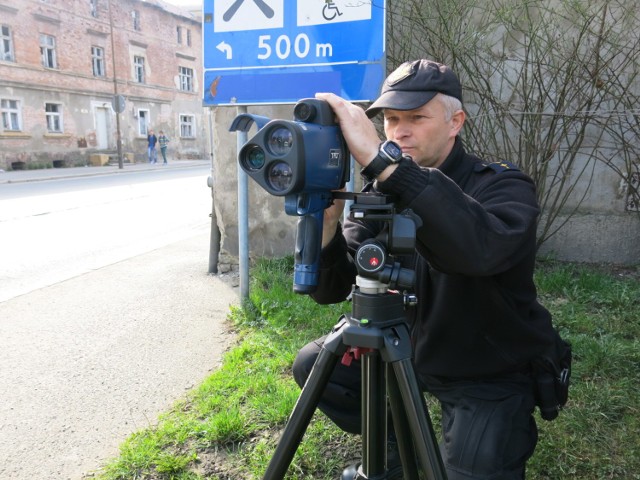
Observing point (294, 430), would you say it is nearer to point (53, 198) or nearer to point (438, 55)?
point (438, 55)

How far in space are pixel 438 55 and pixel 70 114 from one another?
25.7 metres

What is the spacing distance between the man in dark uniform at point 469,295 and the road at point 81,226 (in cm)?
429

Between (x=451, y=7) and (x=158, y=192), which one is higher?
(x=451, y=7)

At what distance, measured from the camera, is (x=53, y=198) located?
496 inches

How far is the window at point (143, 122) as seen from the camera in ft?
101

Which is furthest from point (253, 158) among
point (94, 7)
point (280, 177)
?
point (94, 7)

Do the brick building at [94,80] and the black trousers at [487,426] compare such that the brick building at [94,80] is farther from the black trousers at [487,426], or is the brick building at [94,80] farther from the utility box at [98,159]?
the black trousers at [487,426]

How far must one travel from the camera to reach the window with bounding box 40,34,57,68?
2541 centimetres

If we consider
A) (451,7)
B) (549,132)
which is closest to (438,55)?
(451,7)

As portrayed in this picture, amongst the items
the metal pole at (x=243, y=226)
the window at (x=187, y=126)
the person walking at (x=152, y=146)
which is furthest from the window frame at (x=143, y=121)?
the metal pole at (x=243, y=226)

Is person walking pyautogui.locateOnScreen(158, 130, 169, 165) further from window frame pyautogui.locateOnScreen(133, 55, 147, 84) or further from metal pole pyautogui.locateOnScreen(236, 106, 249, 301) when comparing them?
metal pole pyautogui.locateOnScreen(236, 106, 249, 301)

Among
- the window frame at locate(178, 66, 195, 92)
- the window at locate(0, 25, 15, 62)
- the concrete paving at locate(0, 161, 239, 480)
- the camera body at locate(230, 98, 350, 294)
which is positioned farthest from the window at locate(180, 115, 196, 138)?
the camera body at locate(230, 98, 350, 294)

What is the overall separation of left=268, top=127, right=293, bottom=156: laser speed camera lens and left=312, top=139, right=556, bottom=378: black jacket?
417 millimetres

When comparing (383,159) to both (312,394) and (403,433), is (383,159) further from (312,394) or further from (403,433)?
(403,433)
